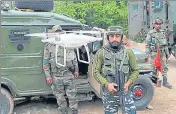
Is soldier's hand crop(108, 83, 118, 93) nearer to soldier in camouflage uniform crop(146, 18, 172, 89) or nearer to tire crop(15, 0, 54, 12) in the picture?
tire crop(15, 0, 54, 12)

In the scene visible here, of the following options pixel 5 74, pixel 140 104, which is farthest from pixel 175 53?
pixel 5 74

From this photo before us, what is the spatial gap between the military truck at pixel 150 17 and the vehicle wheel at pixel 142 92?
5.03 m

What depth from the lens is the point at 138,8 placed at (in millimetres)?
12570

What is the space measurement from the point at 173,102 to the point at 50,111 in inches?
96.1

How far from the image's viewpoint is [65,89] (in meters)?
5.38

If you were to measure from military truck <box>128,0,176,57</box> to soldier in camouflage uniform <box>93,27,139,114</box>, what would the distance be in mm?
7288

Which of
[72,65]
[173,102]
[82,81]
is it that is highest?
[72,65]

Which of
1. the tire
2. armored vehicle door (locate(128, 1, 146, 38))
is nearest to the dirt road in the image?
the tire

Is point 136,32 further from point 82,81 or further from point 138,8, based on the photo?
point 82,81

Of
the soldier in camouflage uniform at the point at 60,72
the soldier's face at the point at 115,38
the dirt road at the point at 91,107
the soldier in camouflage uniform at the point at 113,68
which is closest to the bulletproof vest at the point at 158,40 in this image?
the dirt road at the point at 91,107

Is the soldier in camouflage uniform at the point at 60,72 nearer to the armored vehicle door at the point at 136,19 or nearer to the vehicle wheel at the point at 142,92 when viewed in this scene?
the vehicle wheel at the point at 142,92

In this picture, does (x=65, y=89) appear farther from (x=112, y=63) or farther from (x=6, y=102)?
(x=112, y=63)

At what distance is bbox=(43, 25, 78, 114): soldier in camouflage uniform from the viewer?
5.27 metres

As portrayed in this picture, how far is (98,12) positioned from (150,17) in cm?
228
